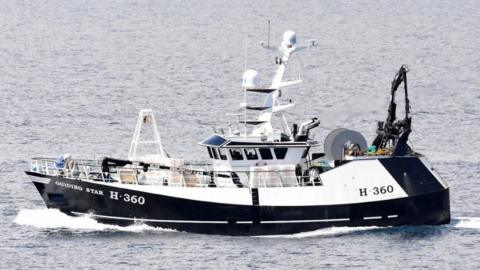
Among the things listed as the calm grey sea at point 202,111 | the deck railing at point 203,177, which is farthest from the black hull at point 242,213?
the deck railing at point 203,177

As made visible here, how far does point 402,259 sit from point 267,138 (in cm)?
1062

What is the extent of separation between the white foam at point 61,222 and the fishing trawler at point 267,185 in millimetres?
327

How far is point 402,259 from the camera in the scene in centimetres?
8144

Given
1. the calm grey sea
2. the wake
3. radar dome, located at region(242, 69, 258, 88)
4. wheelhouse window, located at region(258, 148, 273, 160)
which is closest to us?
the calm grey sea

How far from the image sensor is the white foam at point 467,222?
289ft

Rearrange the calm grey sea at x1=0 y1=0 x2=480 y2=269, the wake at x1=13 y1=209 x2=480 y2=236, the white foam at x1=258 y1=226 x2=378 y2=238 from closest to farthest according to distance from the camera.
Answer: the calm grey sea at x1=0 y1=0 x2=480 y2=269, the white foam at x1=258 y1=226 x2=378 y2=238, the wake at x1=13 y1=209 x2=480 y2=236

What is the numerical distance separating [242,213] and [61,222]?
9859mm

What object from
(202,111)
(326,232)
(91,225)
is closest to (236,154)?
(326,232)

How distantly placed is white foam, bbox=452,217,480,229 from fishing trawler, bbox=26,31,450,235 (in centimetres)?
106

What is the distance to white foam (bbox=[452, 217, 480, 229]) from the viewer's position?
88188 mm

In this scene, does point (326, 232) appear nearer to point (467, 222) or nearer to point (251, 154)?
point (251, 154)

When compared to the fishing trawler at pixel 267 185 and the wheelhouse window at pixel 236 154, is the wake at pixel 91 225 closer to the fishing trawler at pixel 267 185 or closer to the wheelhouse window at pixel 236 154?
the fishing trawler at pixel 267 185

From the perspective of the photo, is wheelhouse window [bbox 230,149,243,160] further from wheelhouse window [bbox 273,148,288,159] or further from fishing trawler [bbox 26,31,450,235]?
wheelhouse window [bbox 273,148,288,159]

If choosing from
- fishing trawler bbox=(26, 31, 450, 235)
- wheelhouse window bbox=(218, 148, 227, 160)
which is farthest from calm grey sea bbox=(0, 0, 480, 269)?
wheelhouse window bbox=(218, 148, 227, 160)
